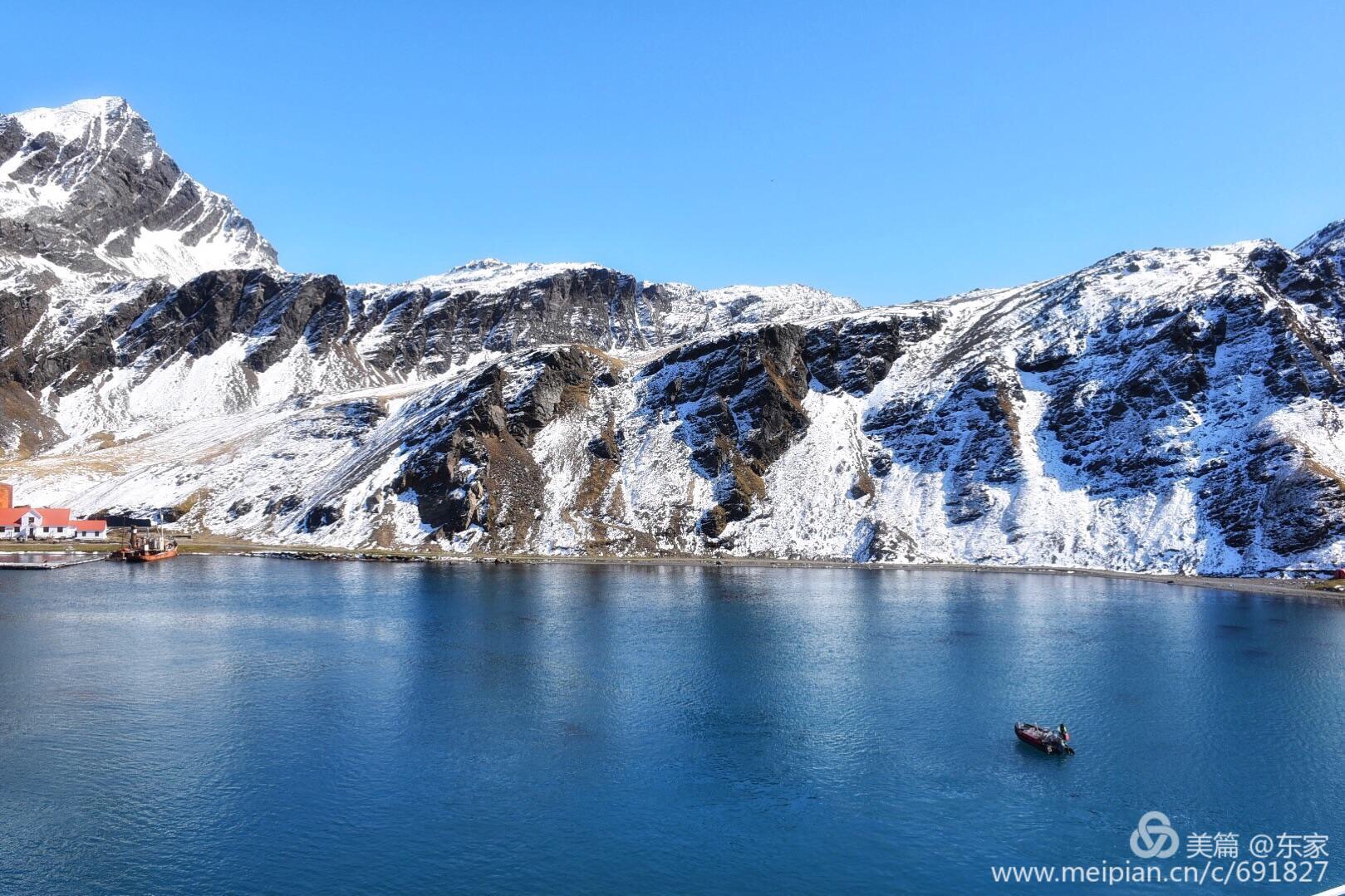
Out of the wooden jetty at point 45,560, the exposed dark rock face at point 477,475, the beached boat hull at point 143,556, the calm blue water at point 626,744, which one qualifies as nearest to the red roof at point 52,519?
the wooden jetty at point 45,560

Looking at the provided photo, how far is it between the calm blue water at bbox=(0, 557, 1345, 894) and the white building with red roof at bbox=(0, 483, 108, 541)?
8992 centimetres

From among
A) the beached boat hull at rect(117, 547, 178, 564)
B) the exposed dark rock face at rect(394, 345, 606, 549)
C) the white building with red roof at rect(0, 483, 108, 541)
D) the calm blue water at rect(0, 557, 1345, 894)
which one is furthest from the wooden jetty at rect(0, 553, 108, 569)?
the exposed dark rock face at rect(394, 345, 606, 549)

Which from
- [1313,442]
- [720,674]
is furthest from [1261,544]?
[720,674]

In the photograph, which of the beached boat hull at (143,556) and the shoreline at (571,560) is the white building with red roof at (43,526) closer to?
the shoreline at (571,560)

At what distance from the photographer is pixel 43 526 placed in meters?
183

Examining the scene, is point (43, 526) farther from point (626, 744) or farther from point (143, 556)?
point (626, 744)

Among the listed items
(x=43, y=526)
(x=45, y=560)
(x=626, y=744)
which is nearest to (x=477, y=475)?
(x=45, y=560)

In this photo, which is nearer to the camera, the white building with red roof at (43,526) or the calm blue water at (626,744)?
the calm blue water at (626,744)

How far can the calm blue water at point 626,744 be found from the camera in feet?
142

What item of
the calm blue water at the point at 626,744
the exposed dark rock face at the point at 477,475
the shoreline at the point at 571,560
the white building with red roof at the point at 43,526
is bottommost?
the calm blue water at the point at 626,744

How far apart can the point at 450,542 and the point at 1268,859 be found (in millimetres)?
146897

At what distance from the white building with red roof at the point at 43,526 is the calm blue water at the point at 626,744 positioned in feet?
295

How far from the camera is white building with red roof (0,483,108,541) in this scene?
18175 cm

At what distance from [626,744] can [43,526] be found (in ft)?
584
